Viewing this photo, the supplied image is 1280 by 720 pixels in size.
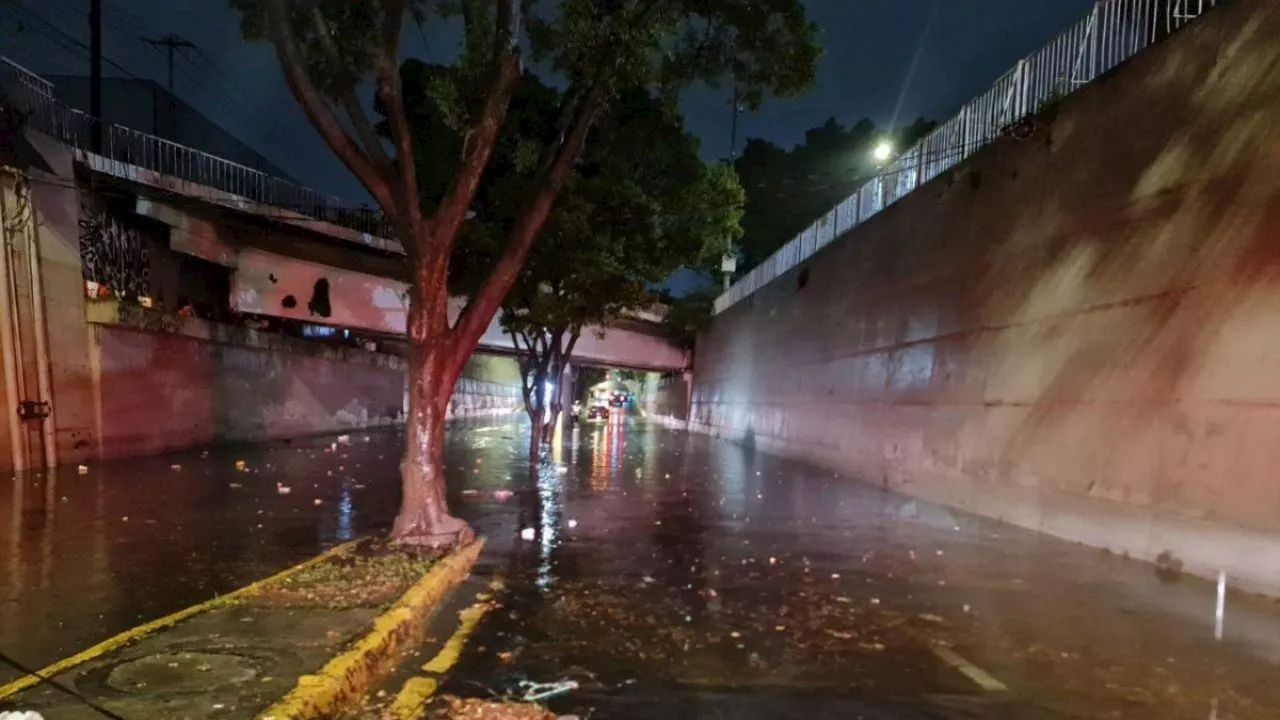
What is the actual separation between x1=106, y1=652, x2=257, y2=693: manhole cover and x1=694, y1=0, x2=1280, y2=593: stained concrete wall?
8.12 meters

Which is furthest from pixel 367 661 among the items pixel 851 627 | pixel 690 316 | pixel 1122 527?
pixel 690 316

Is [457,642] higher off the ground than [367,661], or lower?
lower

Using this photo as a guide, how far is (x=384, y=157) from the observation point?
27.3 ft

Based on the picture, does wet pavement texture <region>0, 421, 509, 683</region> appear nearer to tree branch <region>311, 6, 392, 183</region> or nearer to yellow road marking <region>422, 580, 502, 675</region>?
yellow road marking <region>422, 580, 502, 675</region>

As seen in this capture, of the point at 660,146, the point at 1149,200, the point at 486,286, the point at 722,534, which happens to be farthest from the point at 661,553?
the point at 660,146

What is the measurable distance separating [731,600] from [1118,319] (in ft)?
19.1

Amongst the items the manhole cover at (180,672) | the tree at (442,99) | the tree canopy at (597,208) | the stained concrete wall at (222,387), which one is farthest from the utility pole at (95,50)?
the manhole cover at (180,672)

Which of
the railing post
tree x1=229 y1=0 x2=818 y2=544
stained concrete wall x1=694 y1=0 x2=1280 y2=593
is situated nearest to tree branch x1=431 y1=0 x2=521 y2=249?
tree x1=229 y1=0 x2=818 y2=544

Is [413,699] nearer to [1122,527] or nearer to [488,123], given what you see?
[488,123]

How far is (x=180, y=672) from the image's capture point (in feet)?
14.6

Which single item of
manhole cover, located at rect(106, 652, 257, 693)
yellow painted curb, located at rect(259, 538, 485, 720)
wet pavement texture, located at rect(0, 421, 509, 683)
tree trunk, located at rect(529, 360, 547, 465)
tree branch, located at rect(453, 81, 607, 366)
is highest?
tree branch, located at rect(453, 81, 607, 366)

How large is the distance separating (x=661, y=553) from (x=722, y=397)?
25.6m

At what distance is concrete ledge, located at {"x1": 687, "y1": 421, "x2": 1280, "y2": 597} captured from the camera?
725 centimetres

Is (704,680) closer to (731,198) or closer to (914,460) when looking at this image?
(914,460)
